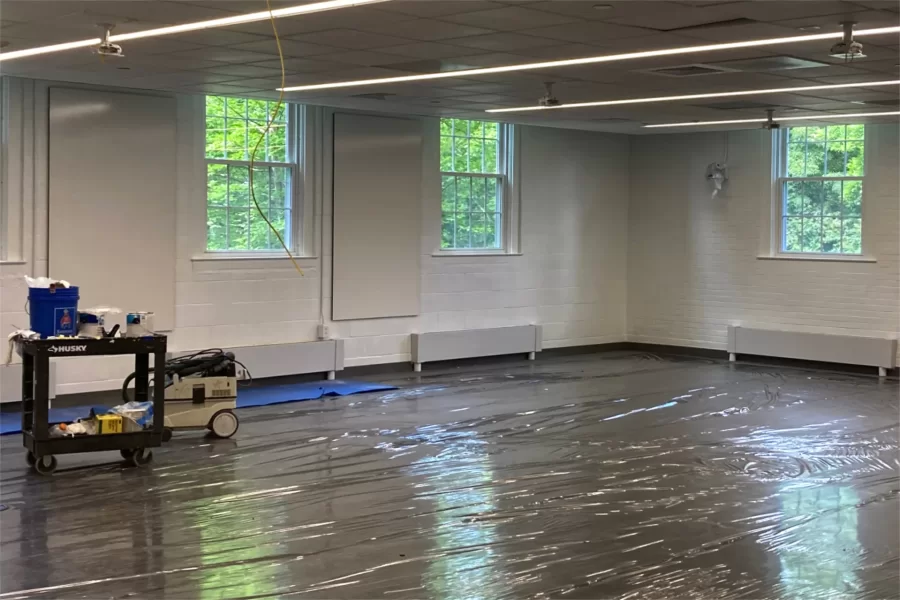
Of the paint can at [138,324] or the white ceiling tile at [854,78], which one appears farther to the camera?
the white ceiling tile at [854,78]

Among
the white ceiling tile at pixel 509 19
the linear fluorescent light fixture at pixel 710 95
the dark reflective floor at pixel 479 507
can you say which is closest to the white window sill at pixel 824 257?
the dark reflective floor at pixel 479 507

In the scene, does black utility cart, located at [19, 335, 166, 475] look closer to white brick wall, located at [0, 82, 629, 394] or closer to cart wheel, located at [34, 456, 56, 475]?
cart wheel, located at [34, 456, 56, 475]

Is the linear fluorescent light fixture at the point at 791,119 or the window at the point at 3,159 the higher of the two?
the linear fluorescent light fixture at the point at 791,119

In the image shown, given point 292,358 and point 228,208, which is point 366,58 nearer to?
point 228,208

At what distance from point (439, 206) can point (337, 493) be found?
20.1 ft

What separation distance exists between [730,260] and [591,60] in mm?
6538

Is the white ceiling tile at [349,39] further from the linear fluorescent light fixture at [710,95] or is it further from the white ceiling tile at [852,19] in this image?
the linear fluorescent light fixture at [710,95]

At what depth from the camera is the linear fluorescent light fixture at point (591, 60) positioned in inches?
231

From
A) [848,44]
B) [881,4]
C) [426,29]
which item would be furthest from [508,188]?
[881,4]

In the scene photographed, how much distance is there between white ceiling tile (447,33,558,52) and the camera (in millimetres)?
5992

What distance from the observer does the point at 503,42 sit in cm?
619

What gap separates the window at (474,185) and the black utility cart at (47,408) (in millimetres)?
5594

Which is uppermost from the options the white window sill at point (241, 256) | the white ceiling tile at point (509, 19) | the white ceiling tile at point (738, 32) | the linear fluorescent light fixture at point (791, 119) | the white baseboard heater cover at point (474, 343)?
the linear fluorescent light fixture at point (791, 119)

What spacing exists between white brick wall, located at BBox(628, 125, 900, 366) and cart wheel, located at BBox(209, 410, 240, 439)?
7292 mm
